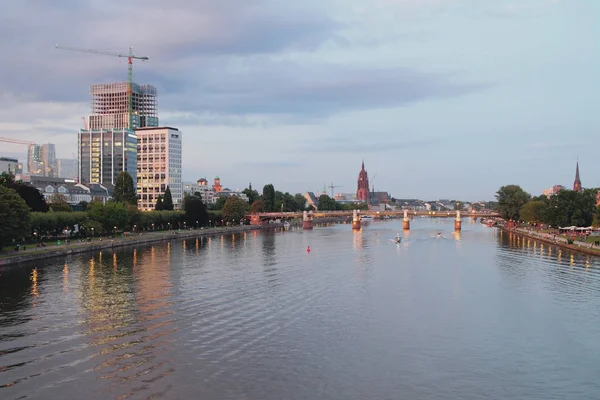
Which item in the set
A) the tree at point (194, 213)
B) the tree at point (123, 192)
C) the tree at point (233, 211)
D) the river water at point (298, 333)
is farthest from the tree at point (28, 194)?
the tree at point (233, 211)

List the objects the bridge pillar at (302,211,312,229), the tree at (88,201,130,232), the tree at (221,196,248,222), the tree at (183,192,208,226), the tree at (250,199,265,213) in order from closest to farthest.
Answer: the tree at (88,201,130,232) < the tree at (183,192,208,226) < the tree at (221,196,248,222) < the bridge pillar at (302,211,312,229) < the tree at (250,199,265,213)

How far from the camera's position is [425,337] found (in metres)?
30.4

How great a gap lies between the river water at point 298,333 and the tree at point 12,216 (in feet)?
19.7

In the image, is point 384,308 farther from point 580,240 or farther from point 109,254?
point 580,240

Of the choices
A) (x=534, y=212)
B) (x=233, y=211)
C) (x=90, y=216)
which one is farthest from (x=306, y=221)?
(x=90, y=216)

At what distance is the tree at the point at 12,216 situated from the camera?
6016 cm

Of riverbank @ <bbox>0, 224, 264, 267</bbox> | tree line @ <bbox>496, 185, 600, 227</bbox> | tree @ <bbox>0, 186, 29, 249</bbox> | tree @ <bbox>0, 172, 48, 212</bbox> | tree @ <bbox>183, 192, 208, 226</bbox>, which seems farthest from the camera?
tree @ <bbox>183, 192, 208, 226</bbox>

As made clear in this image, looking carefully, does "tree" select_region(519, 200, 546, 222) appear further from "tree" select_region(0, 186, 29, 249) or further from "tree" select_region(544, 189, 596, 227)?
"tree" select_region(0, 186, 29, 249)

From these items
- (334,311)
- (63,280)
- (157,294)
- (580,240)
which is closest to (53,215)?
(63,280)

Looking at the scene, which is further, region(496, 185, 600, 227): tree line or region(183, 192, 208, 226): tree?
region(183, 192, 208, 226): tree

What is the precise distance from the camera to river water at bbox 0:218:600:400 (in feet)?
76.2

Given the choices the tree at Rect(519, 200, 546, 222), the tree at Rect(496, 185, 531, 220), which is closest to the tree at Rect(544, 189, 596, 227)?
the tree at Rect(519, 200, 546, 222)

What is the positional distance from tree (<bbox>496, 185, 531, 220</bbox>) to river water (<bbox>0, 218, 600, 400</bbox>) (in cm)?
10047

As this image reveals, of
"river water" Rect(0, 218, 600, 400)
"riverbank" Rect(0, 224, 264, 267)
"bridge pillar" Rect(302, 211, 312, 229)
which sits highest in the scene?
"bridge pillar" Rect(302, 211, 312, 229)
